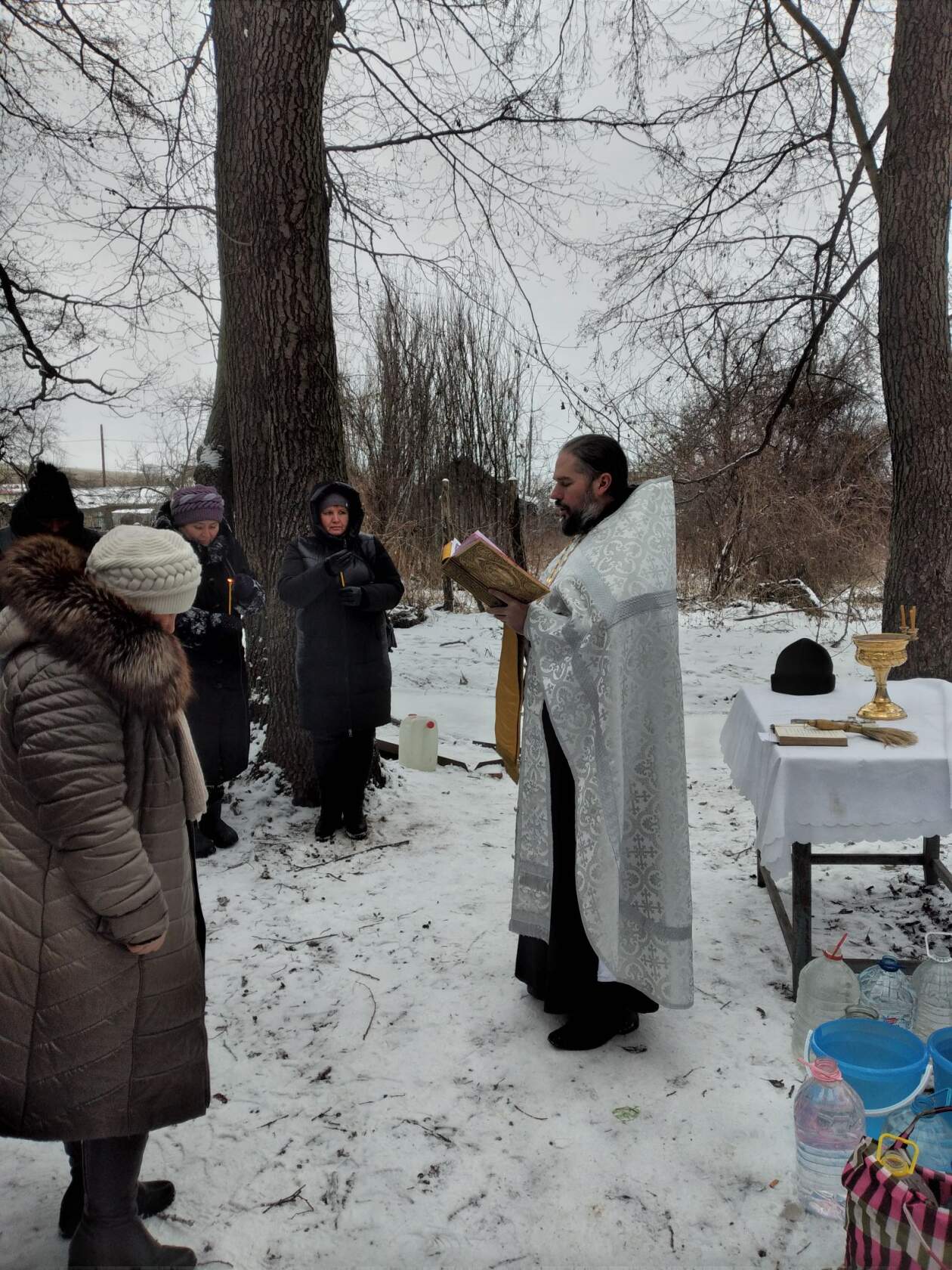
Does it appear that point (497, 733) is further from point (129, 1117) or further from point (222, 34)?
point (222, 34)

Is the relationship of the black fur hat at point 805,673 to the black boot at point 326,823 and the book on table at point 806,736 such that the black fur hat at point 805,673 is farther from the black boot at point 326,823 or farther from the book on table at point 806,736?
the black boot at point 326,823

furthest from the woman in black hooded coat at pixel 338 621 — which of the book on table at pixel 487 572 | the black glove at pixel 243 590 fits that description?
the book on table at pixel 487 572

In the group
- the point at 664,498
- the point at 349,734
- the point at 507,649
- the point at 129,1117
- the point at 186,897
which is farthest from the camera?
the point at 349,734

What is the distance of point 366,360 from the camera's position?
13.4 m

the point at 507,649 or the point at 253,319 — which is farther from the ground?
the point at 253,319

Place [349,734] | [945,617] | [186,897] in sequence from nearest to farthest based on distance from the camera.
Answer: [186,897] < [349,734] < [945,617]

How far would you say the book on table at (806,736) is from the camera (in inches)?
122

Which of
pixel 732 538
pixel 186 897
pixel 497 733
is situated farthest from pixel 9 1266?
pixel 732 538

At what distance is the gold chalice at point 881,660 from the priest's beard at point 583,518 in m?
1.24

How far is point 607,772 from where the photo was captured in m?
2.74

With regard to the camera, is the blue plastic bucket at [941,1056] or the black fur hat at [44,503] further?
the black fur hat at [44,503]

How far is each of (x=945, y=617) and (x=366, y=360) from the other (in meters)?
9.87

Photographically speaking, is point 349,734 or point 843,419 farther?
point 843,419

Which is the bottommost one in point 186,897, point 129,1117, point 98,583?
point 129,1117
